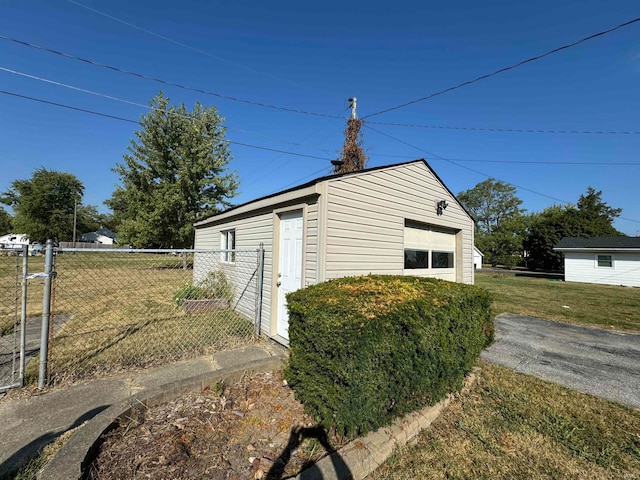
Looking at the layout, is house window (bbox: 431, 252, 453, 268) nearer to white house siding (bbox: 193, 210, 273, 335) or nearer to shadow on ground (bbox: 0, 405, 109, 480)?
white house siding (bbox: 193, 210, 273, 335)

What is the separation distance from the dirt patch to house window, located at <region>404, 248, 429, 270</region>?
12.3ft

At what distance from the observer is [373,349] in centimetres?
216

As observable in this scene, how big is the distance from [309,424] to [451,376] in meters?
1.61

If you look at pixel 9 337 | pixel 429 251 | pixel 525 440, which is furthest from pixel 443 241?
pixel 9 337

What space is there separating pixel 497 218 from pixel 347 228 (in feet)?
159

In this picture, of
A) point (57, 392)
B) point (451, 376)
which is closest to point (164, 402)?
point (57, 392)

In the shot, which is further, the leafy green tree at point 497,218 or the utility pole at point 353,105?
the leafy green tree at point 497,218

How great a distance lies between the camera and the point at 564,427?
2604 millimetres

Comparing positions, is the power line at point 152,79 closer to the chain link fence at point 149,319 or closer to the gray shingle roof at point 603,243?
the chain link fence at point 149,319

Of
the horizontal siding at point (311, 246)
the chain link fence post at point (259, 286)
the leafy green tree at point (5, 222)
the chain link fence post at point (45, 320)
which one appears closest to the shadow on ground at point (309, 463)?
the horizontal siding at point (311, 246)

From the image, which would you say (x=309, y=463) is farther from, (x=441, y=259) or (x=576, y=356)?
(x=441, y=259)

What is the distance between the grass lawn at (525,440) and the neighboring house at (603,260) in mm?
21724

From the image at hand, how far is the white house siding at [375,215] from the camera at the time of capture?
4.12 meters

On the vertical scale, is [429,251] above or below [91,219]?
below
